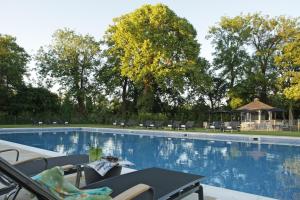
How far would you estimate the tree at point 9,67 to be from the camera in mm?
26109

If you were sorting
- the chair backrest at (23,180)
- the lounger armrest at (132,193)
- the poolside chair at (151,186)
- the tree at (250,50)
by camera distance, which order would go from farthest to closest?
the tree at (250,50), the poolside chair at (151,186), the lounger armrest at (132,193), the chair backrest at (23,180)

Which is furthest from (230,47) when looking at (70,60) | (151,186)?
(151,186)

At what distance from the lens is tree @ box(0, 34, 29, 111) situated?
2611cm

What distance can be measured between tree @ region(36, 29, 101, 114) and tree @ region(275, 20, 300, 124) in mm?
16612

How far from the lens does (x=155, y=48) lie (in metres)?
25.3

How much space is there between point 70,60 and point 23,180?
29226mm

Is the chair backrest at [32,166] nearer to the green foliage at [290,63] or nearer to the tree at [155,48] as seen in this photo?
the tree at [155,48]

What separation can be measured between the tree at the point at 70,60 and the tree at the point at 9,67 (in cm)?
227

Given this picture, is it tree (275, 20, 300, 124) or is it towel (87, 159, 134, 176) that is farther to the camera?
tree (275, 20, 300, 124)

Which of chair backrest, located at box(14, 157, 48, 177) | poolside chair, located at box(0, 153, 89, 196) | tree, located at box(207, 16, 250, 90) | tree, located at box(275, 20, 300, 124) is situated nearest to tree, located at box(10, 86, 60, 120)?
tree, located at box(207, 16, 250, 90)

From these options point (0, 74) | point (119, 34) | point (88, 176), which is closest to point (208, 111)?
point (119, 34)

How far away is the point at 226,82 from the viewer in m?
30.6

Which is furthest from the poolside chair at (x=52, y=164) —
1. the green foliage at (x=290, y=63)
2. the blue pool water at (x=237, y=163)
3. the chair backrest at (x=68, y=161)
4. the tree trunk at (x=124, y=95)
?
the tree trunk at (x=124, y=95)

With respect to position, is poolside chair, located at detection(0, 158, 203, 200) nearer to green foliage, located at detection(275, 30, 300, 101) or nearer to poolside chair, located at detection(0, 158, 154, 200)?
poolside chair, located at detection(0, 158, 154, 200)
